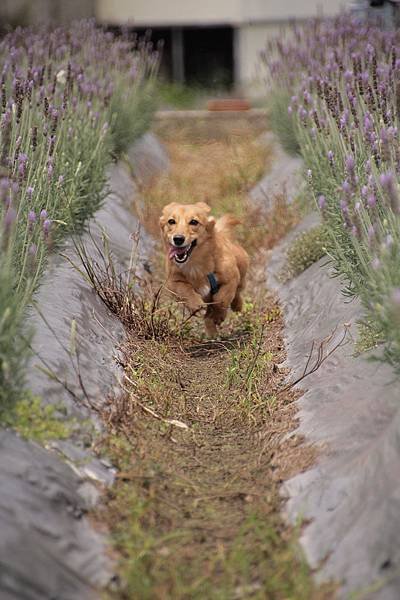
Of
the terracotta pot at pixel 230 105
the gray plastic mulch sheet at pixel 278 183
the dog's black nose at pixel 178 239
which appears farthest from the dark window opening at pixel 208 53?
the dog's black nose at pixel 178 239

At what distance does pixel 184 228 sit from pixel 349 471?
98.8 inches

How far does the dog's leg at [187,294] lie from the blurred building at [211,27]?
12.2 meters

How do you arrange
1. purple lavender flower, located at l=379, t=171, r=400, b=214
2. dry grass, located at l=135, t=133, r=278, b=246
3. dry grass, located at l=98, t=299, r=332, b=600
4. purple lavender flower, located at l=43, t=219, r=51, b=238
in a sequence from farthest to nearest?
dry grass, located at l=135, t=133, r=278, b=246
purple lavender flower, located at l=43, t=219, r=51, b=238
purple lavender flower, located at l=379, t=171, r=400, b=214
dry grass, located at l=98, t=299, r=332, b=600

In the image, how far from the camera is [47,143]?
5.43 m

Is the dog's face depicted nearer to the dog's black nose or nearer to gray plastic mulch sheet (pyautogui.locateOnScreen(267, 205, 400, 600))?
the dog's black nose

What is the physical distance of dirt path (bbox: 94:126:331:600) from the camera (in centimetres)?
310

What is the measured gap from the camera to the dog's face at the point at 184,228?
5668 mm

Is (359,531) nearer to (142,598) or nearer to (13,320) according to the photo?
(142,598)

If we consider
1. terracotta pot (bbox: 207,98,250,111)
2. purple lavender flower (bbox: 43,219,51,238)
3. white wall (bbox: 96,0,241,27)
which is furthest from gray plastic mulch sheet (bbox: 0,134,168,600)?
white wall (bbox: 96,0,241,27)

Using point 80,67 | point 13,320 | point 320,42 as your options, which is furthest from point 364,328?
point 320,42

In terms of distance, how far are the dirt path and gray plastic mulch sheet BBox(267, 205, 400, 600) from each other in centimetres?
9

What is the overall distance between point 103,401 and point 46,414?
59cm

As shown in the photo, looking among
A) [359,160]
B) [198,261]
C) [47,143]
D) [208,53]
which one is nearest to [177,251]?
[198,261]

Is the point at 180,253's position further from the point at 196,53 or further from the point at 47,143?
the point at 196,53
